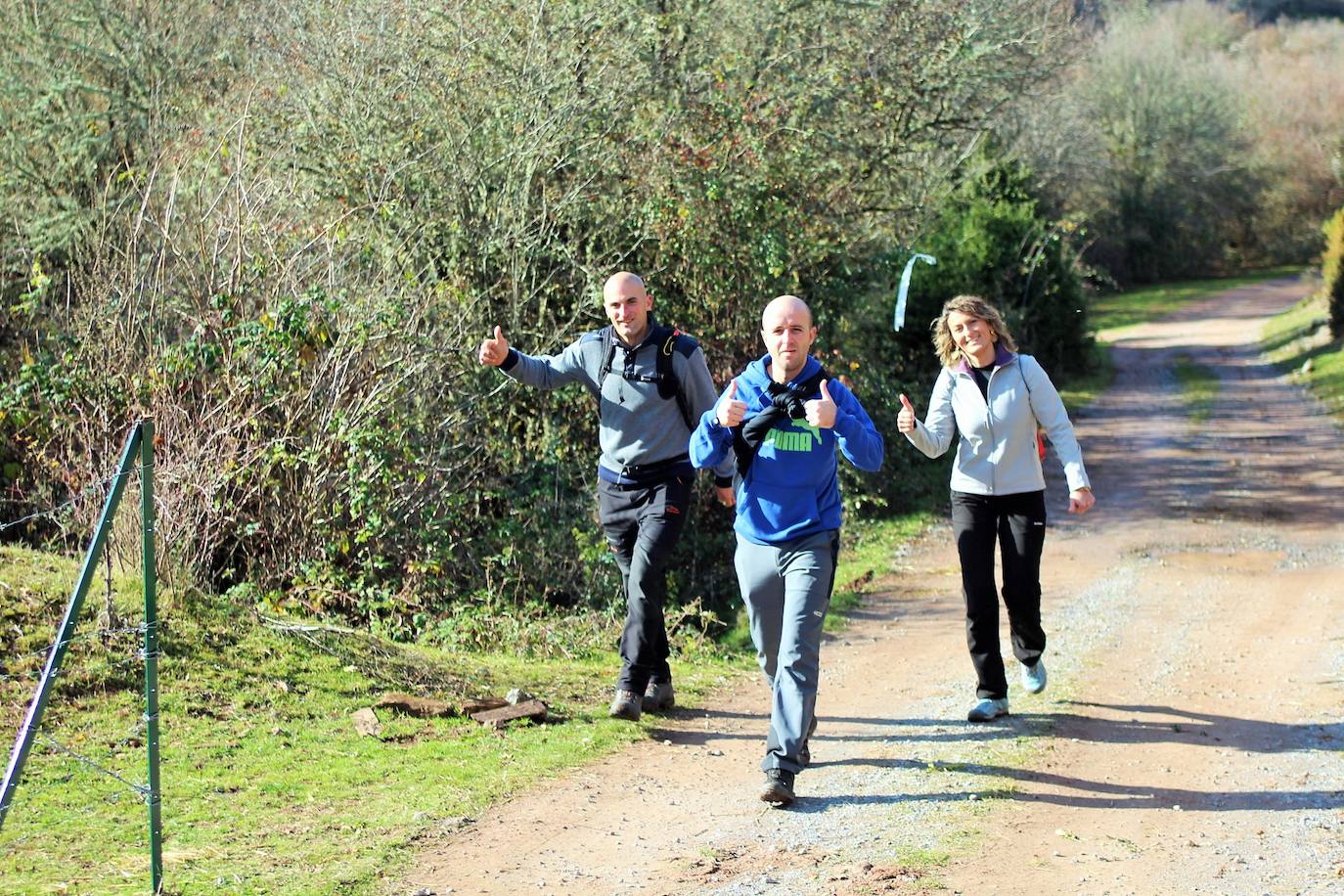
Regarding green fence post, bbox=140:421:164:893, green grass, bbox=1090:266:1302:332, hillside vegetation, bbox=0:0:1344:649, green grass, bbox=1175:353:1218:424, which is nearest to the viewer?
green fence post, bbox=140:421:164:893

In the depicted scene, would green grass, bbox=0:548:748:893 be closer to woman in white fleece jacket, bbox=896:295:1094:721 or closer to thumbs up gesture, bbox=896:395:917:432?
woman in white fleece jacket, bbox=896:295:1094:721

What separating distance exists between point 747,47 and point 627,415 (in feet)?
25.9

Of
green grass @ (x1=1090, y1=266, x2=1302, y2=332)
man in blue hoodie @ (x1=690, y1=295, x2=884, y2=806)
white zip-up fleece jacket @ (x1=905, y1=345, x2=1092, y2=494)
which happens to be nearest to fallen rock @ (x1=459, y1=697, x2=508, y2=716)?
man in blue hoodie @ (x1=690, y1=295, x2=884, y2=806)

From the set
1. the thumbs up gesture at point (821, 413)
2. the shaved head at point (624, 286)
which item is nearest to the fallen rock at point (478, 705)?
the shaved head at point (624, 286)

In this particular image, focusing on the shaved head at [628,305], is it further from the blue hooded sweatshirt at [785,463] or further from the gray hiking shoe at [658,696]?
the gray hiking shoe at [658,696]

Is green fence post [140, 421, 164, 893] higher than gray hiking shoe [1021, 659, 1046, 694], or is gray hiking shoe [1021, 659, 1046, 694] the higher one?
green fence post [140, 421, 164, 893]

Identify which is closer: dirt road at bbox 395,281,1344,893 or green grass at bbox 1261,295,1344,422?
dirt road at bbox 395,281,1344,893

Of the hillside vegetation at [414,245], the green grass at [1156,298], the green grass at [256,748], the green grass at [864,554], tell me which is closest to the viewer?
the green grass at [256,748]

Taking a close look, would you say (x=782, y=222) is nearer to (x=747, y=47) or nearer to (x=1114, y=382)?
(x=747, y=47)

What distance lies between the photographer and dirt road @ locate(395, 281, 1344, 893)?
513 centimetres

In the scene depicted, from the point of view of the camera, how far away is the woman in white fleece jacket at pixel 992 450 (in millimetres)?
6641

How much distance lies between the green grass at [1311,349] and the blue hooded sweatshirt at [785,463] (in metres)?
18.5

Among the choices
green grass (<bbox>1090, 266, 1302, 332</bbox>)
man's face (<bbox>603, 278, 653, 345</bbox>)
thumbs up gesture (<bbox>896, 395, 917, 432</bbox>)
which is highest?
green grass (<bbox>1090, 266, 1302, 332</bbox>)

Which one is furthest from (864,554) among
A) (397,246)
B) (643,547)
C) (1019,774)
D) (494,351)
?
(494,351)
